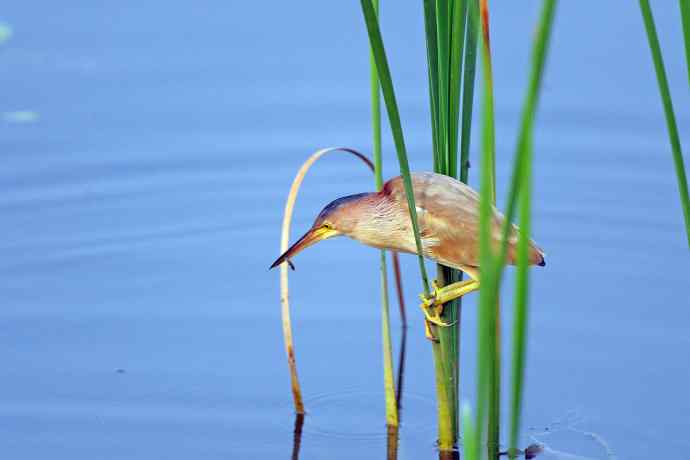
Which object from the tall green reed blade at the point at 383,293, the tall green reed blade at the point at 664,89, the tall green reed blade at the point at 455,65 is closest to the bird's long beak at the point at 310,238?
the tall green reed blade at the point at 383,293

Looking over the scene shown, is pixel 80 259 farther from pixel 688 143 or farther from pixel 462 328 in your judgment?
pixel 688 143

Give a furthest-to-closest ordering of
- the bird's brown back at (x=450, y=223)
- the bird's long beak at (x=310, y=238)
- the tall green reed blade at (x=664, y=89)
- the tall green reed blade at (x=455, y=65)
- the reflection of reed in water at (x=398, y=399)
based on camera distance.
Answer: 1. the reflection of reed in water at (x=398, y=399)
2. the bird's long beak at (x=310, y=238)
3. the bird's brown back at (x=450, y=223)
4. the tall green reed blade at (x=455, y=65)
5. the tall green reed blade at (x=664, y=89)

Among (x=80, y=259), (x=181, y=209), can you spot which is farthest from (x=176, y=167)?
(x=80, y=259)

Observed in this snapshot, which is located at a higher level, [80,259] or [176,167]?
[176,167]

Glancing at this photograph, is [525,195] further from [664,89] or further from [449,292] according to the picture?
[449,292]

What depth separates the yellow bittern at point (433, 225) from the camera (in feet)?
9.75

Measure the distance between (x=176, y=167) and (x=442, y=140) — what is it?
9.14 feet

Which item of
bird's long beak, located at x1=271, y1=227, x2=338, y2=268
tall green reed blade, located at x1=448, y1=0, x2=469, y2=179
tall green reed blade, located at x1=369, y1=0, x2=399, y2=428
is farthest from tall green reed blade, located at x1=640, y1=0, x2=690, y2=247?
bird's long beak, located at x1=271, y1=227, x2=338, y2=268

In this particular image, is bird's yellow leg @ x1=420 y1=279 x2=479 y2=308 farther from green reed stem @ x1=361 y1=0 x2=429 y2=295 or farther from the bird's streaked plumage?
green reed stem @ x1=361 y1=0 x2=429 y2=295

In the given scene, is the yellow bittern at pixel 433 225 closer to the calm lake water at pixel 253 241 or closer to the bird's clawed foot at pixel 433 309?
the bird's clawed foot at pixel 433 309

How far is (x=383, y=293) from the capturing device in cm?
325

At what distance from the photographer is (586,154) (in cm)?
533

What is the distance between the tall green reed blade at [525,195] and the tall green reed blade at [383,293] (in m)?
1.28

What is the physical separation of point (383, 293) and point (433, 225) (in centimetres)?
30
